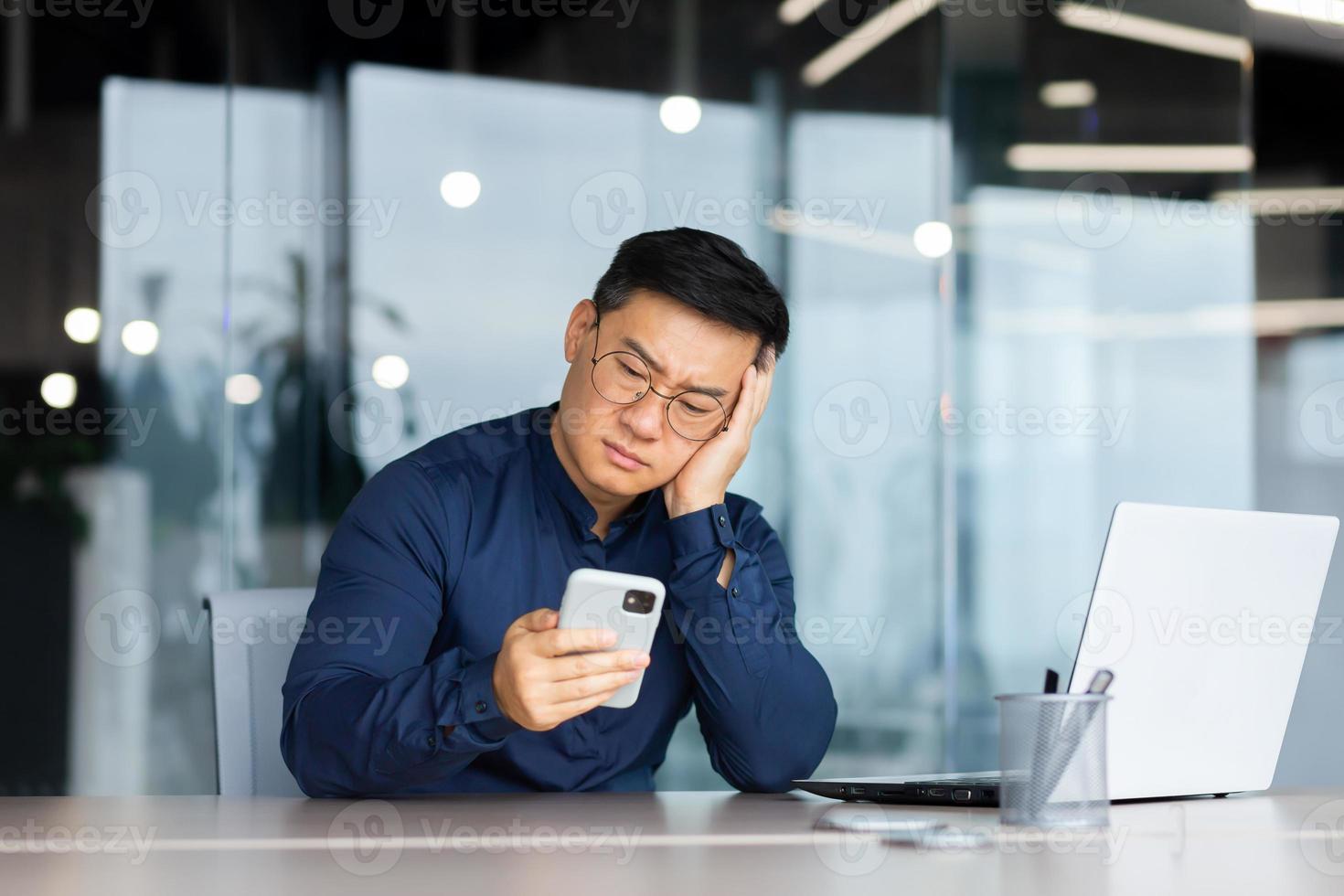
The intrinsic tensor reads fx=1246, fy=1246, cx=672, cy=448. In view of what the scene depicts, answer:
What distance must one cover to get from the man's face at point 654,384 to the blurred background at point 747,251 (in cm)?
197

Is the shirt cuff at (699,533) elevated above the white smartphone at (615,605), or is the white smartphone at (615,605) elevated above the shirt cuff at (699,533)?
the shirt cuff at (699,533)

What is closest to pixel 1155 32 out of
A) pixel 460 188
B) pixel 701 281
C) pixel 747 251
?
pixel 747 251

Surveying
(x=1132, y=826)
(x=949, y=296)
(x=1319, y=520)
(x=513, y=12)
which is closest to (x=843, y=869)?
(x=1132, y=826)

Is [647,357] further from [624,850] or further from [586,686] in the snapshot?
[624,850]

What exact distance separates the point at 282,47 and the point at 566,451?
252 cm

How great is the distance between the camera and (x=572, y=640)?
1.29 meters

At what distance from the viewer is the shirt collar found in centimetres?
189

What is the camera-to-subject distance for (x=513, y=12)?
3.94 metres

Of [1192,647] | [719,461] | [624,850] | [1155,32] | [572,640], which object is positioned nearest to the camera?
[624,850]

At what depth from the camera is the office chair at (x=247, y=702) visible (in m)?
1.79

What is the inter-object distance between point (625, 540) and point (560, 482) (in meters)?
0.15

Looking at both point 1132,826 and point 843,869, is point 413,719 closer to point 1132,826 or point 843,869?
point 843,869

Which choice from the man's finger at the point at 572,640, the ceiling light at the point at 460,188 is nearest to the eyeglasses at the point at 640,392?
the man's finger at the point at 572,640

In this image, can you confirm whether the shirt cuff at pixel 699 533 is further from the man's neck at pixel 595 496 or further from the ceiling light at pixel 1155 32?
the ceiling light at pixel 1155 32
